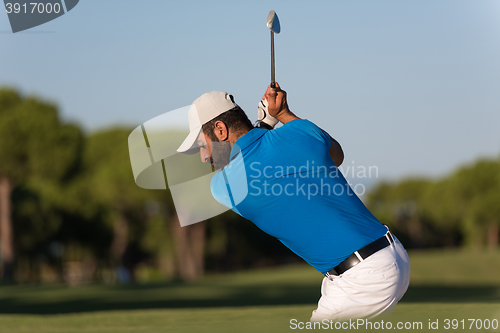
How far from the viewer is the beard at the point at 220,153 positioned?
8.84 ft

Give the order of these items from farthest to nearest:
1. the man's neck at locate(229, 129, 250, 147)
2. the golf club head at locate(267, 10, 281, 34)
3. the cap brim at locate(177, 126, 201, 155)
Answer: the golf club head at locate(267, 10, 281, 34)
the cap brim at locate(177, 126, 201, 155)
the man's neck at locate(229, 129, 250, 147)

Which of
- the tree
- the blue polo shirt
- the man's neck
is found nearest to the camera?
the blue polo shirt

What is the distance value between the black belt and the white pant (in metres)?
0.02

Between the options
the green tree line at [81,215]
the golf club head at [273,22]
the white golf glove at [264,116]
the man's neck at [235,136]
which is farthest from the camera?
the green tree line at [81,215]

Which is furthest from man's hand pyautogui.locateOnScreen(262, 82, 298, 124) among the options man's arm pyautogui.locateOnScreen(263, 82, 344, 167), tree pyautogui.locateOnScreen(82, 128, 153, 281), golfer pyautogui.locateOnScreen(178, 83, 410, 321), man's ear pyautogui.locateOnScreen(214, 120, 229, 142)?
tree pyautogui.locateOnScreen(82, 128, 153, 281)

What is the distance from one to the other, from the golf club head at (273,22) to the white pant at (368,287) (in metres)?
1.62

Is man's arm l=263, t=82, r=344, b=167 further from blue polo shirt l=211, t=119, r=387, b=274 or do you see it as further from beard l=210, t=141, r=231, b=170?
beard l=210, t=141, r=231, b=170

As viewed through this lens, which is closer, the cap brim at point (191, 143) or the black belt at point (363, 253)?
the black belt at point (363, 253)

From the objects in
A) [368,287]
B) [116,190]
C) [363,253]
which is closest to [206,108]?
[363,253]

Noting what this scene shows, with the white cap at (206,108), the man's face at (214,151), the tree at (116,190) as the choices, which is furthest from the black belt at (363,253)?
the tree at (116,190)

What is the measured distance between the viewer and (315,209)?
2457 mm

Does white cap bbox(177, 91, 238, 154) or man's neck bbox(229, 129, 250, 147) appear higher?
white cap bbox(177, 91, 238, 154)

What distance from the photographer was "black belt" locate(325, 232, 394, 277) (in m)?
2.50

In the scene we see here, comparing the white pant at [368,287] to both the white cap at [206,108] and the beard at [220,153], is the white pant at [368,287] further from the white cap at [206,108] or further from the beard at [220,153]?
the white cap at [206,108]
